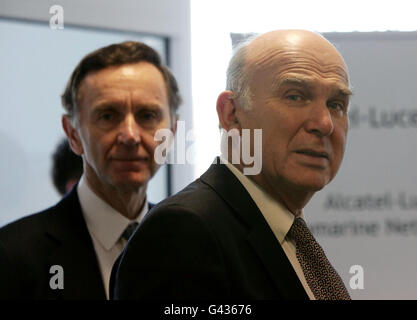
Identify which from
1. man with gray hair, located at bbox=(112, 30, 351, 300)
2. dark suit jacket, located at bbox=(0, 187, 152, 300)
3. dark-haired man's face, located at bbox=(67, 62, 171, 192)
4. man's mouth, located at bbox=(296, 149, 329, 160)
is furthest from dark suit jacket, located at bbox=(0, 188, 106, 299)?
man's mouth, located at bbox=(296, 149, 329, 160)

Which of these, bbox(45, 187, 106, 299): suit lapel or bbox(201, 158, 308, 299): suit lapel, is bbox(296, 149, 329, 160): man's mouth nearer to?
bbox(201, 158, 308, 299): suit lapel

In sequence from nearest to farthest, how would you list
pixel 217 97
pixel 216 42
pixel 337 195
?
pixel 217 97
pixel 216 42
pixel 337 195

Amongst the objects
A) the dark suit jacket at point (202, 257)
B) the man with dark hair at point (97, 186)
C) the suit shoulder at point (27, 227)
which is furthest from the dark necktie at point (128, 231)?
the dark suit jacket at point (202, 257)

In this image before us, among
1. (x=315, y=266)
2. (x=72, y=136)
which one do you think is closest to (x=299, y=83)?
(x=315, y=266)

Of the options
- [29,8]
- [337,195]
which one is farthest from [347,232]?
[29,8]

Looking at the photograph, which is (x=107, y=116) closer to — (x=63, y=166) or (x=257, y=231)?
(x=63, y=166)

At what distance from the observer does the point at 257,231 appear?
3.16ft

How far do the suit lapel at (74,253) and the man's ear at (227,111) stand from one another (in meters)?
0.38

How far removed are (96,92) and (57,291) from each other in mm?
396

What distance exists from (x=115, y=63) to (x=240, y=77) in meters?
0.33

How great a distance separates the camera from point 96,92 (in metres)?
1.25

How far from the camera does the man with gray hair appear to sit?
92cm
